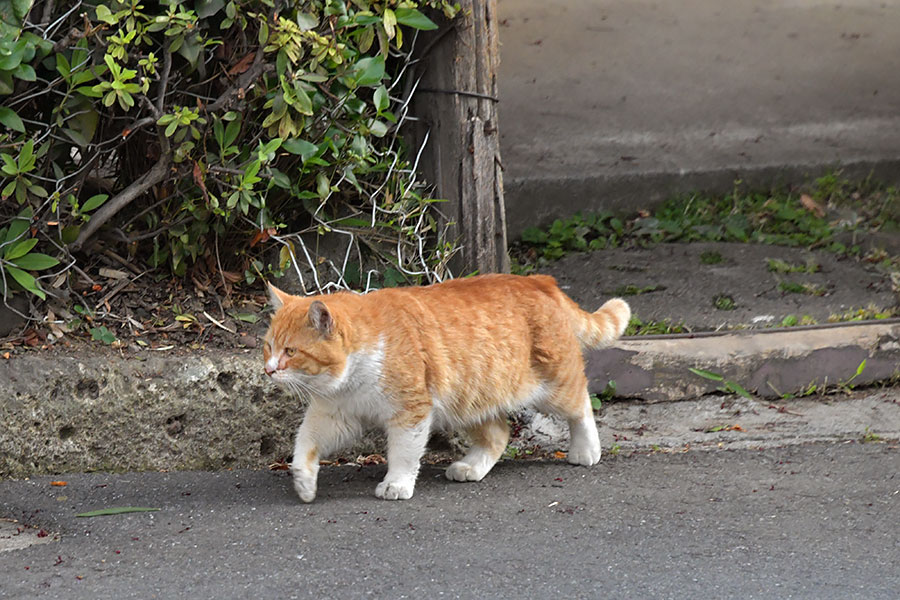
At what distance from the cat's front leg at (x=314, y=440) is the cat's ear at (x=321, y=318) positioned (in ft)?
1.07

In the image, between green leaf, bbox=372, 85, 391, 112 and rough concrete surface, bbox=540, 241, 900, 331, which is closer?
green leaf, bbox=372, 85, 391, 112

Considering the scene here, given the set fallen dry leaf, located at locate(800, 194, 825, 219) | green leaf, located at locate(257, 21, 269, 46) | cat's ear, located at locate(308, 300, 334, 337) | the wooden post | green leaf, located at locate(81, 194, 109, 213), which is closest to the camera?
cat's ear, located at locate(308, 300, 334, 337)

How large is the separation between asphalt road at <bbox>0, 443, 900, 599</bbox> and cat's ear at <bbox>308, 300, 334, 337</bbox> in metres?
0.61

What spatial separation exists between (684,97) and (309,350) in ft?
13.1

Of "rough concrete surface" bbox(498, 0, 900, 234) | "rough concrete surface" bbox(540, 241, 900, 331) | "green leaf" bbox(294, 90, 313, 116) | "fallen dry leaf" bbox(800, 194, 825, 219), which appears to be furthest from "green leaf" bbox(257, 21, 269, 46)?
"fallen dry leaf" bbox(800, 194, 825, 219)

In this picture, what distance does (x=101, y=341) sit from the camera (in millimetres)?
4109

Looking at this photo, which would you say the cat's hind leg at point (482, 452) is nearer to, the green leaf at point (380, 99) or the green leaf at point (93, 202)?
the green leaf at point (380, 99)

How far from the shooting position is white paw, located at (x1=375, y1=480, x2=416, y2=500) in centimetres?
367

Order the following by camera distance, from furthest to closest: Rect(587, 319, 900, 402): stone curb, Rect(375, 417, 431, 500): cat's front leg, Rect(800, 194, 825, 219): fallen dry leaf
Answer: Rect(800, 194, 825, 219): fallen dry leaf, Rect(587, 319, 900, 402): stone curb, Rect(375, 417, 431, 500): cat's front leg

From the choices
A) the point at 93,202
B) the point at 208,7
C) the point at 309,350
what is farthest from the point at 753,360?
the point at 93,202

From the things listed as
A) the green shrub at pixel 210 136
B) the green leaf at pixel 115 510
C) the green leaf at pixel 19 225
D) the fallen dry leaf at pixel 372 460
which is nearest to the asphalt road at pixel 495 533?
the green leaf at pixel 115 510

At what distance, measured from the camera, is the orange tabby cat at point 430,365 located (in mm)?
3543

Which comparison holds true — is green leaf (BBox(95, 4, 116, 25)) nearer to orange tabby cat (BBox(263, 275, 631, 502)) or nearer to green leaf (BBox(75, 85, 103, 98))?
green leaf (BBox(75, 85, 103, 98))

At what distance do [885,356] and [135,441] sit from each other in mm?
3335
